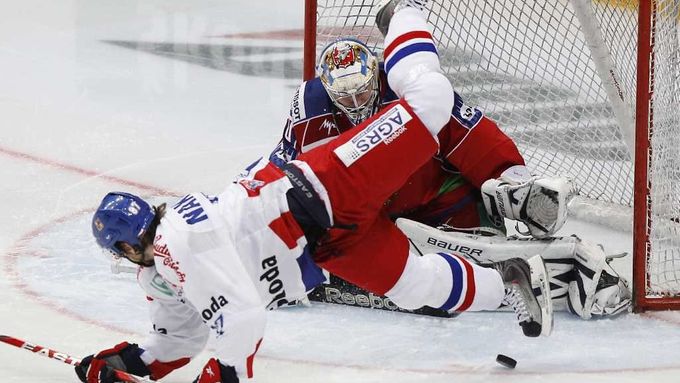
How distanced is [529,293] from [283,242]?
0.71 meters

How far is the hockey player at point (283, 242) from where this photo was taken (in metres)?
2.75

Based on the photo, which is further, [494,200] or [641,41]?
[494,200]

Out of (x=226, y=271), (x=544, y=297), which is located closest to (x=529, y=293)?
(x=544, y=297)

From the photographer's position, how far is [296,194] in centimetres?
296

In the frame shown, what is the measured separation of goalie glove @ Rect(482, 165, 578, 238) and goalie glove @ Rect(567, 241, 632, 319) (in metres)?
0.11

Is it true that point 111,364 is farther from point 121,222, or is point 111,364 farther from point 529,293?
point 529,293

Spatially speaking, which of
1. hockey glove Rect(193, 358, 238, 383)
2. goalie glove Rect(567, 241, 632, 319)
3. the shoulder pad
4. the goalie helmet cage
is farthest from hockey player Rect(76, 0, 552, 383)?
the goalie helmet cage

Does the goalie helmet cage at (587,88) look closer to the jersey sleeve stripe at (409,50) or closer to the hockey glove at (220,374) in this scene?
the jersey sleeve stripe at (409,50)

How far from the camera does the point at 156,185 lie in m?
4.75

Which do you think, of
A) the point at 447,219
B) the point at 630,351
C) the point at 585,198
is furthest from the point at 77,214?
the point at 630,351

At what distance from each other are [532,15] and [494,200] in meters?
0.79

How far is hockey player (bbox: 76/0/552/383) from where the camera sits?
9.03ft

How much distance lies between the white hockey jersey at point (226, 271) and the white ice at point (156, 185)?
0.21 meters

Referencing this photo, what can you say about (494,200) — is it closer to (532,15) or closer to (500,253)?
(500,253)
